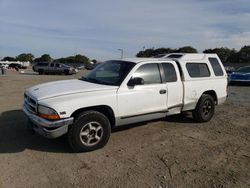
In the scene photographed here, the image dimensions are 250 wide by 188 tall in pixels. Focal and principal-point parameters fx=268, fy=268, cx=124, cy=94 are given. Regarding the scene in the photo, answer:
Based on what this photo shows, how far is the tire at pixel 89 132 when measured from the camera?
4.77m

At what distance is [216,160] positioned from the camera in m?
4.68

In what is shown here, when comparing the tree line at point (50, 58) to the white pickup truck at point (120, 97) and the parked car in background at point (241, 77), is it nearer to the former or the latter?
the parked car in background at point (241, 77)

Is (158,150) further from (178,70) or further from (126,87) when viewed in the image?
(178,70)

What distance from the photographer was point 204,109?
7.15 meters

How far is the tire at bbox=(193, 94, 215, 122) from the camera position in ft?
22.9

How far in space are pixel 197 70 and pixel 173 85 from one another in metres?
1.18

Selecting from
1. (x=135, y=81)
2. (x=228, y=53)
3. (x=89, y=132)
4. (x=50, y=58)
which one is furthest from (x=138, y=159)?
(x=50, y=58)

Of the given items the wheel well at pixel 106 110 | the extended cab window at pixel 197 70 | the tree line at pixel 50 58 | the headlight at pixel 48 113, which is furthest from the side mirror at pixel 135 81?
the tree line at pixel 50 58

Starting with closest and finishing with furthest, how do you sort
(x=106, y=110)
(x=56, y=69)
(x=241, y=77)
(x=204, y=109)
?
(x=106, y=110)
(x=204, y=109)
(x=241, y=77)
(x=56, y=69)

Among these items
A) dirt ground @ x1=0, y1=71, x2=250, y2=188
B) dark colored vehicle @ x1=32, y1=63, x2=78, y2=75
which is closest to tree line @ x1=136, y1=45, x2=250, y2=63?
dark colored vehicle @ x1=32, y1=63, x2=78, y2=75

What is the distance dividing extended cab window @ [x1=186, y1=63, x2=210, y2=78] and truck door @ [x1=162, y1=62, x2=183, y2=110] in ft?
1.77

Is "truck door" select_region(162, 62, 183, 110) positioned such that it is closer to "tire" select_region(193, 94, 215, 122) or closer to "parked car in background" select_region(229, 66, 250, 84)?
"tire" select_region(193, 94, 215, 122)

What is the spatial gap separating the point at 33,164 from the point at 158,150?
7.39 feet

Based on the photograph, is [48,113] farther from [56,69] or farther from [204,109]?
[56,69]
